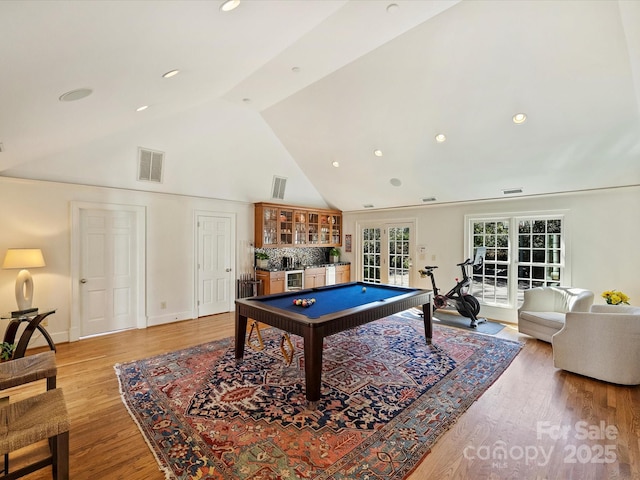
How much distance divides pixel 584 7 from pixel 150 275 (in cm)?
664

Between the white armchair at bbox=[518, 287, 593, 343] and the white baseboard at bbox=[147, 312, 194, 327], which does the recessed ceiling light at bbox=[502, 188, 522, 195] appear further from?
the white baseboard at bbox=[147, 312, 194, 327]

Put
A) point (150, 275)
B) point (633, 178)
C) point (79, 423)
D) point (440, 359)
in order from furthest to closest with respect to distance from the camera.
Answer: point (150, 275) → point (633, 178) → point (440, 359) → point (79, 423)

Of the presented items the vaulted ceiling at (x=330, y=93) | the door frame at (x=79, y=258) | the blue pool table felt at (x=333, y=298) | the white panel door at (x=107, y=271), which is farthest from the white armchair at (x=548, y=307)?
the white panel door at (x=107, y=271)

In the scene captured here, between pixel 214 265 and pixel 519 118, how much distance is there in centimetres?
579

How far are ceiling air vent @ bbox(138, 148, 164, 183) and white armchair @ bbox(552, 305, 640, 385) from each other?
628 centimetres

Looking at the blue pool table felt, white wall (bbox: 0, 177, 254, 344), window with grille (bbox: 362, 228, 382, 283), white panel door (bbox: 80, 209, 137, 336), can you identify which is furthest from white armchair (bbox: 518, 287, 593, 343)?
white panel door (bbox: 80, 209, 137, 336)

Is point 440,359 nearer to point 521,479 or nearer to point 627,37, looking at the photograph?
point 521,479

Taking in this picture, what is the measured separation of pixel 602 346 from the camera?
3.31 m

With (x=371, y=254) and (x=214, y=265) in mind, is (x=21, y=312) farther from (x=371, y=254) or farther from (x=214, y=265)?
(x=371, y=254)

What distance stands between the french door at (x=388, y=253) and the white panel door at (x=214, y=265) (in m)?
3.59

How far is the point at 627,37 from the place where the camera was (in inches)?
103

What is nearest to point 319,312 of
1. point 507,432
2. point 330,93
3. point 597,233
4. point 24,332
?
point 507,432

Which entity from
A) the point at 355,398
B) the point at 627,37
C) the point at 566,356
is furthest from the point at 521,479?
the point at 627,37

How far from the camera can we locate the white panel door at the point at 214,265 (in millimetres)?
6137
